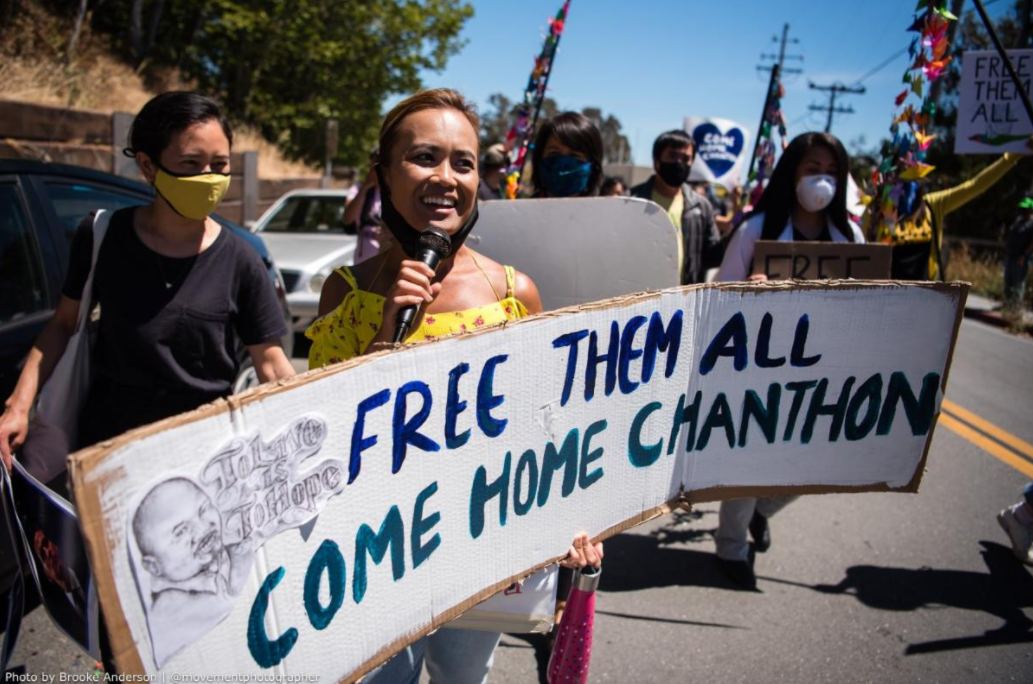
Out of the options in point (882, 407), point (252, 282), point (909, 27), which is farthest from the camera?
point (909, 27)

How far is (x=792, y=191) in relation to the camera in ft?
10.4

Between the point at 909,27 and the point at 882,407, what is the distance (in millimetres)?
2522

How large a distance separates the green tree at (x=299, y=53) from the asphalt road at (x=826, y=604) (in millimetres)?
16910

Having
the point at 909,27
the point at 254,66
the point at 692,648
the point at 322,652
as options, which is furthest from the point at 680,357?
the point at 254,66

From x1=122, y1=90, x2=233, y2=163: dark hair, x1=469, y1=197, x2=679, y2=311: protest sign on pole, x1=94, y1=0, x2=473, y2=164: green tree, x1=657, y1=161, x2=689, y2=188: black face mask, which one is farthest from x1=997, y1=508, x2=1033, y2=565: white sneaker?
x1=94, y1=0, x2=473, y2=164: green tree

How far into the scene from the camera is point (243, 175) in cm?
1316

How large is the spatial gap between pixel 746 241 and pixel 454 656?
2.17 m

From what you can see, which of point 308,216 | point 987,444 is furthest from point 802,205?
point 308,216

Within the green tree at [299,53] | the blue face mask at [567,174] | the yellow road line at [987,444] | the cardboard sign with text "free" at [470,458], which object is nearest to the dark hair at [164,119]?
the cardboard sign with text "free" at [470,458]

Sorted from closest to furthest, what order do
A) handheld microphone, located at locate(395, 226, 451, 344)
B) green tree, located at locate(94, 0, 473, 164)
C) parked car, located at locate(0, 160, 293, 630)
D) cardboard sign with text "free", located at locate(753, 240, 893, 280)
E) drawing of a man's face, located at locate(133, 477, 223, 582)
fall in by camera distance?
1. drawing of a man's face, located at locate(133, 477, 223, 582)
2. handheld microphone, located at locate(395, 226, 451, 344)
3. parked car, located at locate(0, 160, 293, 630)
4. cardboard sign with text "free", located at locate(753, 240, 893, 280)
5. green tree, located at locate(94, 0, 473, 164)

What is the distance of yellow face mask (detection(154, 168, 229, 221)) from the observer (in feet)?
7.14

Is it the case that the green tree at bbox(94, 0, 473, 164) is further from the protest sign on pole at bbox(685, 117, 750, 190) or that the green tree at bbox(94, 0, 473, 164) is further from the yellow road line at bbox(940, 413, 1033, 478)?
the yellow road line at bbox(940, 413, 1033, 478)

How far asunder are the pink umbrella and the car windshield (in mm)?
7434

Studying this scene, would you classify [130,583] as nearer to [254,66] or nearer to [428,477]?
[428,477]
